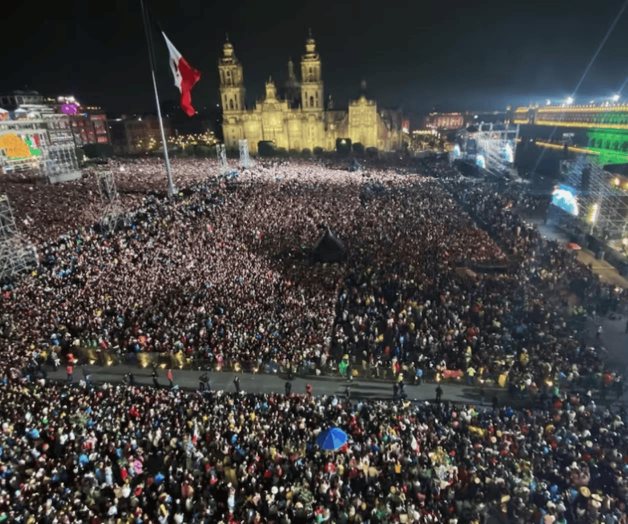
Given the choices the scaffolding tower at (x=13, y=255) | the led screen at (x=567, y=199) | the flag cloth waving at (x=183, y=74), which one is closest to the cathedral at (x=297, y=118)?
the led screen at (x=567, y=199)

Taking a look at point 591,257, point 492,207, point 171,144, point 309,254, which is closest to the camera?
point 309,254

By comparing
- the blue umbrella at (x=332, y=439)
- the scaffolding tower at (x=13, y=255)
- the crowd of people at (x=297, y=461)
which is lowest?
the crowd of people at (x=297, y=461)

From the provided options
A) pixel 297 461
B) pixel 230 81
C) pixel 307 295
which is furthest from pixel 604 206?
→ pixel 230 81

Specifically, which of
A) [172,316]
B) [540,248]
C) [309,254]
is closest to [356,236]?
[309,254]

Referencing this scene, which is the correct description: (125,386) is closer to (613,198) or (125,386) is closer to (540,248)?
(540,248)

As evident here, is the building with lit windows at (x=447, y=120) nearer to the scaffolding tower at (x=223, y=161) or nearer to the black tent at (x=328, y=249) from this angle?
the scaffolding tower at (x=223, y=161)

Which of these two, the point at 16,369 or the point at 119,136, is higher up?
the point at 119,136
